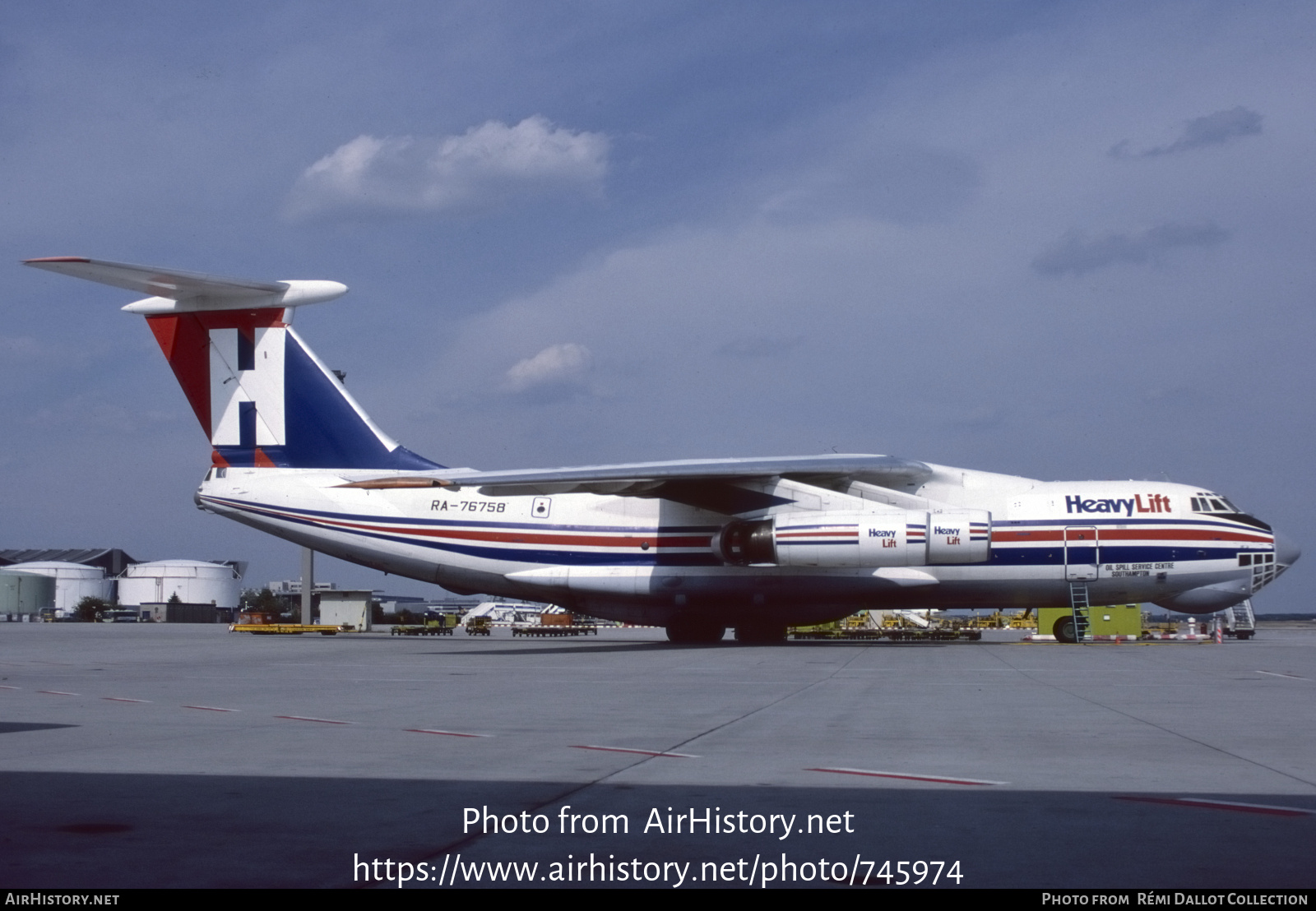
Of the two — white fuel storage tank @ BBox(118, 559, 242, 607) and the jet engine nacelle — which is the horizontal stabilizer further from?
white fuel storage tank @ BBox(118, 559, 242, 607)

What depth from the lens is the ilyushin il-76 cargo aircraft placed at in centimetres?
2327

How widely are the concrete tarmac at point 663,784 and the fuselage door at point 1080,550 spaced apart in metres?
11.0

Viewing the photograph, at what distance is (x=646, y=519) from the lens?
25.7m

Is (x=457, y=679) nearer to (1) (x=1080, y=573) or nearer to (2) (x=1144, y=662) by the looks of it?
(2) (x=1144, y=662)

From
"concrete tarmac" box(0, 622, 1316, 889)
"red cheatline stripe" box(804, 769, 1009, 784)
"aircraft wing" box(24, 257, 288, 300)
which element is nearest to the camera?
"concrete tarmac" box(0, 622, 1316, 889)

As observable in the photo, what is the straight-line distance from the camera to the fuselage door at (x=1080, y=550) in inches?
943

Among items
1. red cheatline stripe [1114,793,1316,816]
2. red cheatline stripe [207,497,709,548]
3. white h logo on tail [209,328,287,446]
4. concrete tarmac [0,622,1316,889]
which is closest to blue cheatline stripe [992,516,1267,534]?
red cheatline stripe [207,497,709,548]

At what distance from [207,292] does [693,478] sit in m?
11.1

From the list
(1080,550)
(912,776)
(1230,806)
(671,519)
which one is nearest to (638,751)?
(912,776)

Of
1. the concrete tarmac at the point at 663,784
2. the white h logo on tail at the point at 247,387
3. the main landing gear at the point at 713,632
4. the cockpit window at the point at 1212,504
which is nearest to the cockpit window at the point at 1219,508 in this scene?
the cockpit window at the point at 1212,504

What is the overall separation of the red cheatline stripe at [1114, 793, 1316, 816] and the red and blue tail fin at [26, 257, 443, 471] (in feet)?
75.2

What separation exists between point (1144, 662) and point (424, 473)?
48.3 feet

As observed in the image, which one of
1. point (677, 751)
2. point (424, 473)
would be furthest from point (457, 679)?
point (424, 473)
